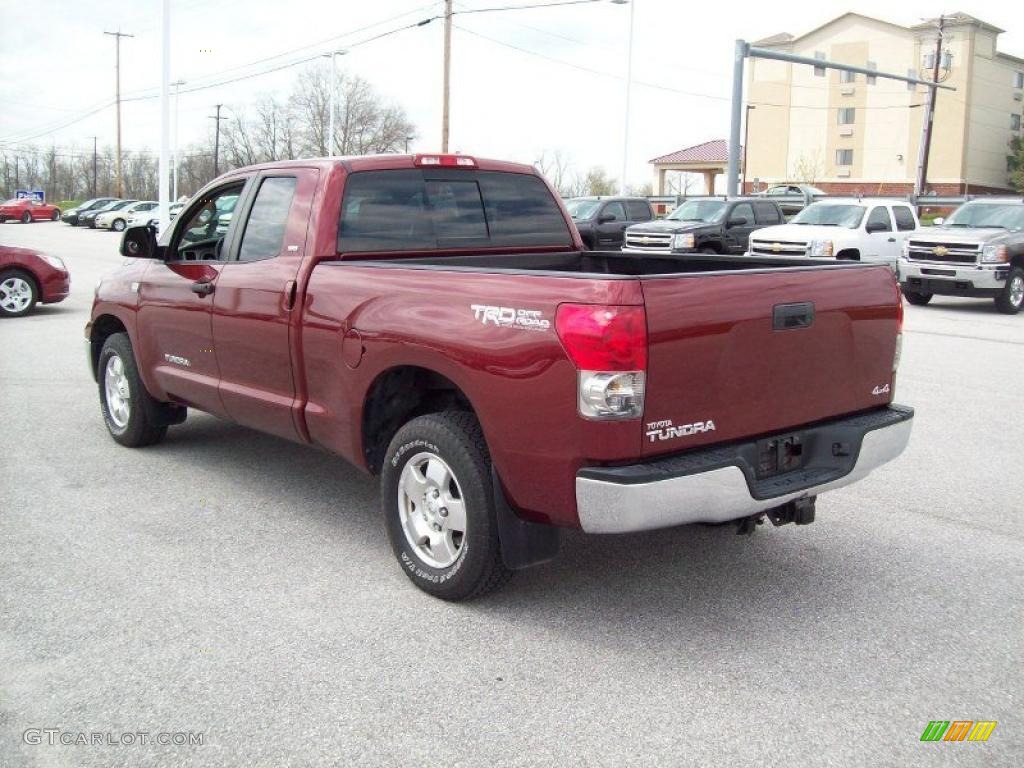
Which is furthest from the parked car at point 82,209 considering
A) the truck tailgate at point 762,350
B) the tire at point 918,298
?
the truck tailgate at point 762,350

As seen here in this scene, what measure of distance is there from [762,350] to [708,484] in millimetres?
636

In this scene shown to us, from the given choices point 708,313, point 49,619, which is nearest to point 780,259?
point 708,313

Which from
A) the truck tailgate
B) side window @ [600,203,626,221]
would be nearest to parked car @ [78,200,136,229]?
side window @ [600,203,626,221]

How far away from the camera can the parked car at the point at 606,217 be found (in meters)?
26.0

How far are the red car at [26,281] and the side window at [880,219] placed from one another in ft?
49.2

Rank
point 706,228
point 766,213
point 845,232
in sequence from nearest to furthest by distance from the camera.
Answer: point 845,232
point 706,228
point 766,213

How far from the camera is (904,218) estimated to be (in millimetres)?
21453

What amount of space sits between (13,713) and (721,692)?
2466 millimetres

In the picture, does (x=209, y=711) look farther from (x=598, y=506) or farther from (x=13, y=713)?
(x=598, y=506)

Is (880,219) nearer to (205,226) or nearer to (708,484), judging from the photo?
(205,226)

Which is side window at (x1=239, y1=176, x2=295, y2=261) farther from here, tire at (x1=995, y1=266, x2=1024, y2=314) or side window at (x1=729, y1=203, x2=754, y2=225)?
side window at (x1=729, y1=203, x2=754, y2=225)

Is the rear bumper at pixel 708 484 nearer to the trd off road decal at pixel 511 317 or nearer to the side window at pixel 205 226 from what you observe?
the trd off road decal at pixel 511 317

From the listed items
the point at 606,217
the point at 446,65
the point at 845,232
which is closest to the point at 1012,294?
the point at 845,232

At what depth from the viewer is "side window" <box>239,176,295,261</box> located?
5449 mm
